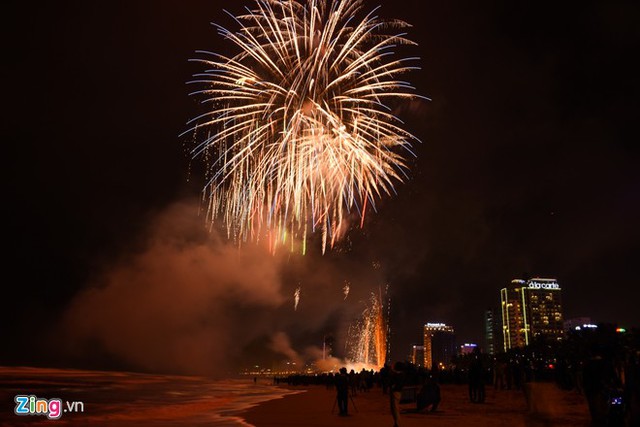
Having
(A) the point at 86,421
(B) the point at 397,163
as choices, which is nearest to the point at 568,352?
(B) the point at 397,163

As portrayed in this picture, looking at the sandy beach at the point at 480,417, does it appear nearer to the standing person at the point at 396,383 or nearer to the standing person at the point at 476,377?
the standing person at the point at 476,377

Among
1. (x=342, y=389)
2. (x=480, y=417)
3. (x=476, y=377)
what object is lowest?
(x=480, y=417)

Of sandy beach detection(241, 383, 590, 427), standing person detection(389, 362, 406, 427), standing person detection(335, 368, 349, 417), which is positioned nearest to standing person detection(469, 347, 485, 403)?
sandy beach detection(241, 383, 590, 427)

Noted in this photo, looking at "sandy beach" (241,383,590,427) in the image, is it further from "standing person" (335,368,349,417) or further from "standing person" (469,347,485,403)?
"standing person" (469,347,485,403)

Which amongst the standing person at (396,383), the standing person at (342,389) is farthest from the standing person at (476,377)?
the standing person at (396,383)

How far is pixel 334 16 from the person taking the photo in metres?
22.8

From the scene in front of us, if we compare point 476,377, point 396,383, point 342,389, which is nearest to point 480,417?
point 342,389

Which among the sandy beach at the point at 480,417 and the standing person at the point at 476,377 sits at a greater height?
the standing person at the point at 476,377

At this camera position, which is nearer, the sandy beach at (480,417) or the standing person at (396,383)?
the standing person at (396,383)

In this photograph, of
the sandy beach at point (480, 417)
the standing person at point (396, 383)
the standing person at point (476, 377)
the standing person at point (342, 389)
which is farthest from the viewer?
the standing person at point (476, 377)

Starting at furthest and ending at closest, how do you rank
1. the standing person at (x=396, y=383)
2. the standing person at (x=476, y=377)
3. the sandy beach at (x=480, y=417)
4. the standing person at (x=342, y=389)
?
the standing person at (x=476, y=377) → the standing person at (x=342, y=389) → the sandy beach at (x=480, y=417) → the standing person at (x=396, y=383)

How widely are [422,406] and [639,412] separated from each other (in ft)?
32.0

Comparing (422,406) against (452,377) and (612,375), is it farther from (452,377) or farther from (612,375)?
(452,377)

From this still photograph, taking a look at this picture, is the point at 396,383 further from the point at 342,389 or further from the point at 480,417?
the point at 342,389
